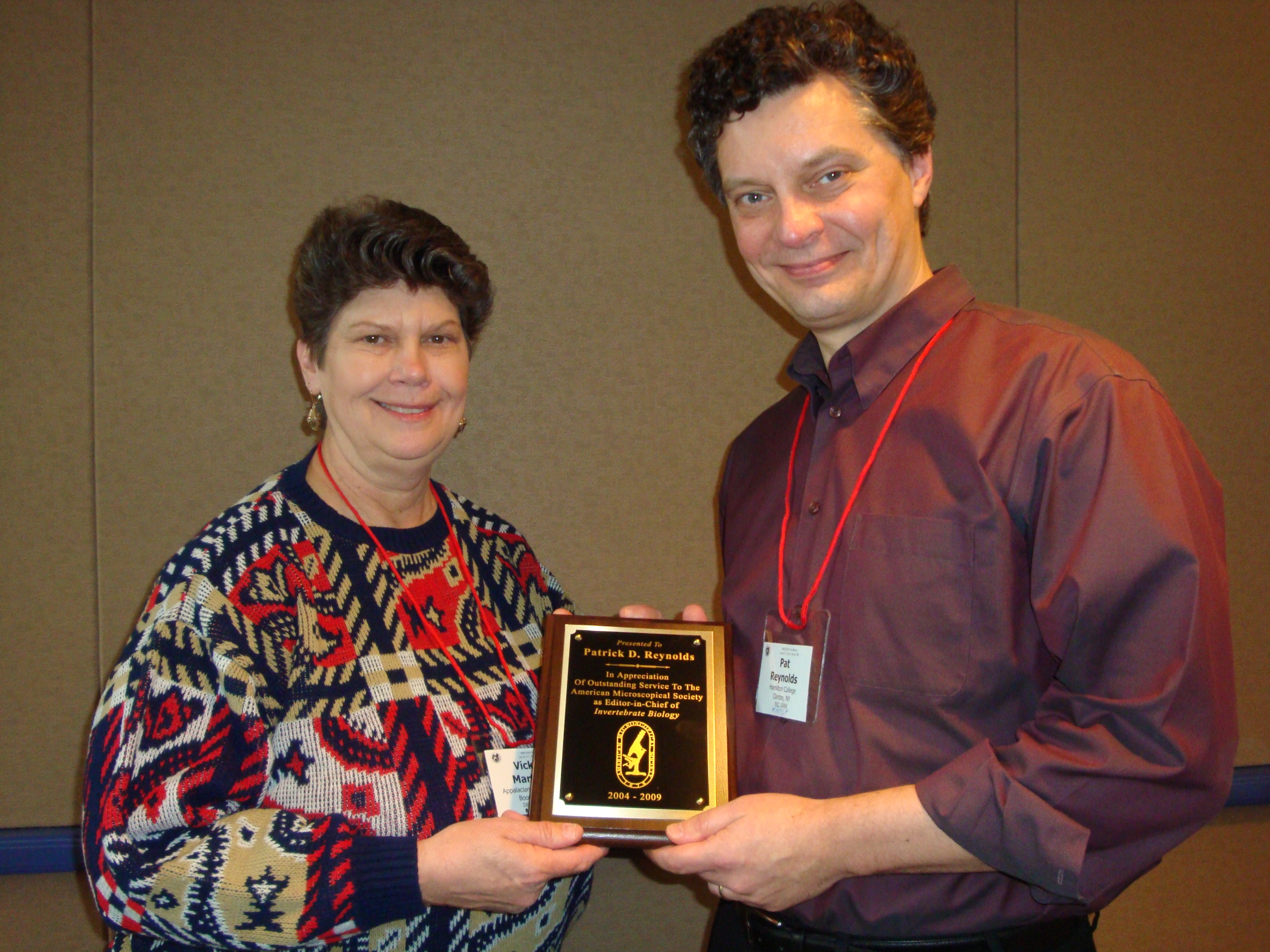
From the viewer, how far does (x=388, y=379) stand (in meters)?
1.77

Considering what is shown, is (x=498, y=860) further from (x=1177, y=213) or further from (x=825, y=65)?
(x=1177, y=213)

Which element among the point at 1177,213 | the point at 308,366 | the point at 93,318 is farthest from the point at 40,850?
the point at 1177,213

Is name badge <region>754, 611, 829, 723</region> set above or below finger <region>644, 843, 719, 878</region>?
above

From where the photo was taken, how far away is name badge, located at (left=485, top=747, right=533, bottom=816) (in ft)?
5.39

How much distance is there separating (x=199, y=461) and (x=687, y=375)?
1.31m

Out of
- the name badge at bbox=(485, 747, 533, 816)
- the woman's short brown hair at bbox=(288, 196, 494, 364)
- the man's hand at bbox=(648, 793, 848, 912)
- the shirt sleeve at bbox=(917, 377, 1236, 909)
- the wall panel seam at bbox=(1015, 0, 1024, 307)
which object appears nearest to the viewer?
the shirt sleeve at bbox=(917, 377, 1236, 909)

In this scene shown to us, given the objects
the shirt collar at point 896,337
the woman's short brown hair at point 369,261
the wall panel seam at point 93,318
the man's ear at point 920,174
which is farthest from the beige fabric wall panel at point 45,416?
the man's ear at point 920,174

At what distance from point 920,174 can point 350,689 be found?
1360mm

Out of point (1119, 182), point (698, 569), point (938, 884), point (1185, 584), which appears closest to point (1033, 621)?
point (1185, 584)

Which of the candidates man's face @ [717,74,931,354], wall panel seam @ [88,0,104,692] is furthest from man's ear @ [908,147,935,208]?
wall panel seam @ [88,0,104,692]

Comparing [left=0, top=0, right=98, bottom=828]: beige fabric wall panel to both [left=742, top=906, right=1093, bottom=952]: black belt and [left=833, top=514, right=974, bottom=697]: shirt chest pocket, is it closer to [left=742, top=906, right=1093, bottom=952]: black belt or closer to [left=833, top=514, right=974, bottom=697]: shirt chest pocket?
[left=742, top=906, right=1093, bottom=952]: black belt

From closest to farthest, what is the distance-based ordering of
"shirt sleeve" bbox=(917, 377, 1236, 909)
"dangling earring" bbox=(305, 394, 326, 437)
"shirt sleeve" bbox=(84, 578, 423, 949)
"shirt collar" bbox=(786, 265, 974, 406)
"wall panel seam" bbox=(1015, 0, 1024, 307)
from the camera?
"shirt sleeve" bbox=(917, 377, 1236, 909) → "shirt sleeve" bbox=(84, 578, 423, 949) → "shirt collar" bbox=(786, 265, 974, 406) → "dangling earring" bbox=(305, 394, 326, 437) → "wall panel seam" bbox=(1015, 0, 1024, 307)

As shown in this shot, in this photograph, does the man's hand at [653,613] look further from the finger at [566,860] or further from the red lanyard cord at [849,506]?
the finger at [566,860]

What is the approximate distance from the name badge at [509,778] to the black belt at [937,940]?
48cm
